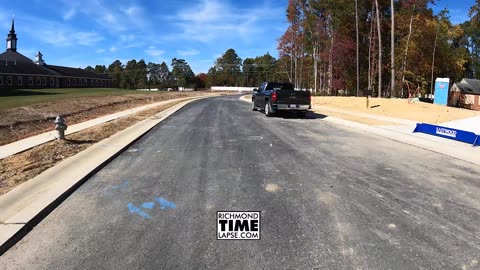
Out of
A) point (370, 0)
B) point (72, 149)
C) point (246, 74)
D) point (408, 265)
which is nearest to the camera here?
point (408, 265)

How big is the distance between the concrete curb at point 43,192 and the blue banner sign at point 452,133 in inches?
397

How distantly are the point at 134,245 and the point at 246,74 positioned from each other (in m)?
145

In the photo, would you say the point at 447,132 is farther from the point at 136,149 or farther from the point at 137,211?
the point at 137,211

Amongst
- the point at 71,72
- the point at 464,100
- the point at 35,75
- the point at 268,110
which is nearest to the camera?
the point at 268,110

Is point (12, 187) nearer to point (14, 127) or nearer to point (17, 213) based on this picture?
point (17, 213)

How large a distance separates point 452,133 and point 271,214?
9835mm

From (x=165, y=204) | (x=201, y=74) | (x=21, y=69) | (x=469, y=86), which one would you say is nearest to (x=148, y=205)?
(x=165, y=204)

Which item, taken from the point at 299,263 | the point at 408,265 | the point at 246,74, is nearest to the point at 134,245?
the point at 299,263

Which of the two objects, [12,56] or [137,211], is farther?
[12,56]

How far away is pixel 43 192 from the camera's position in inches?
239

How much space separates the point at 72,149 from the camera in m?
10.1

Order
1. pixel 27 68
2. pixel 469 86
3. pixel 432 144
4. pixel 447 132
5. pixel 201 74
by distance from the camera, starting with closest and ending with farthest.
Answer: pixel 432 144 < pixel 447 132 < pixel 469 86 < pixel 27 68 < pixel 201 74

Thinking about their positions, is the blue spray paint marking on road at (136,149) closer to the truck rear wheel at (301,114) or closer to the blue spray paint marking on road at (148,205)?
the blue spray paint marking on road at (148,205)

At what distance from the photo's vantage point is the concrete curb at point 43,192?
4680 millimetres
